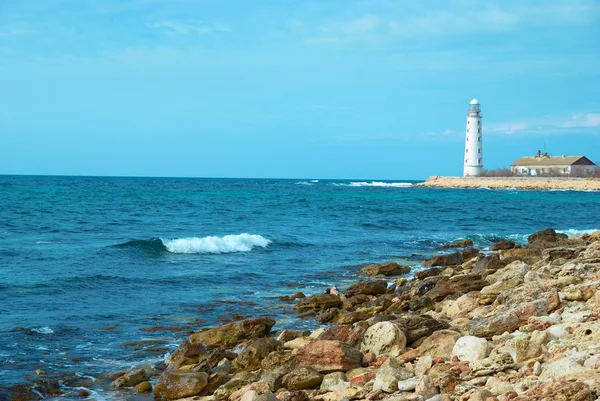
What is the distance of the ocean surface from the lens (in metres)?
10.7

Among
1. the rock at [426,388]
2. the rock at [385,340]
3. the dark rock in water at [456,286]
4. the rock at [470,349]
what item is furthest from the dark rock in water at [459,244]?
the rock at [426,388]

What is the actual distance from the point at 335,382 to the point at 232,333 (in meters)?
3.61

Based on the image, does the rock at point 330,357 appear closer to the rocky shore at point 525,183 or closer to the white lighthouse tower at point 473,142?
the rocky shore at point 525,183

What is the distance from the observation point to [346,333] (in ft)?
30.3

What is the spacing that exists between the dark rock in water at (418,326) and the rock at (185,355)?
301 cm

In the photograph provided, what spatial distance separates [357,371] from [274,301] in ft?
21.7

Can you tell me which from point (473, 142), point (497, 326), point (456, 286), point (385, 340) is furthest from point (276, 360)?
point (473, 142)

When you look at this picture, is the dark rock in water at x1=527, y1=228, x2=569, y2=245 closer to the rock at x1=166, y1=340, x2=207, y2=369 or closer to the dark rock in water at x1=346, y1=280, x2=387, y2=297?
the dark rock in water at x1=346, y1=280, x2=387, y2=297

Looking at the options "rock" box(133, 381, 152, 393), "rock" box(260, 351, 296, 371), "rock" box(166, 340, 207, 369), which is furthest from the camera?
"rock" box(166, 340, 207, 369)

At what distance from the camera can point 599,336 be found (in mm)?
6578

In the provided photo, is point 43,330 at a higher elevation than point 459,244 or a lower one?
lower

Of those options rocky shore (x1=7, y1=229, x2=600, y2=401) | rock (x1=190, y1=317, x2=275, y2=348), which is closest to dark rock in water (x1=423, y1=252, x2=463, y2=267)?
rocky shore (x1=7, y1=229, x2=600, y2=401)

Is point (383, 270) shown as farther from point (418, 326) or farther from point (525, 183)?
point (525, 183)

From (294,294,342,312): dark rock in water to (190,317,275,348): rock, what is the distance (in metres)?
2.13
